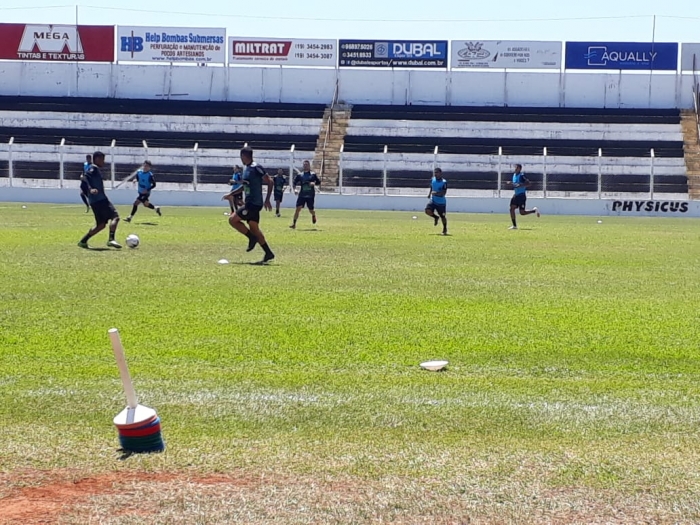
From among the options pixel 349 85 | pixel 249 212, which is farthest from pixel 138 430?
pixel 349 85

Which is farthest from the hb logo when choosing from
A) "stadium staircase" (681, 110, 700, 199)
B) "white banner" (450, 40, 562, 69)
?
"stadium staircase" (681, 110, 700, 199)

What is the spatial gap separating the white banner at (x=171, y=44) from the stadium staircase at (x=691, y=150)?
85.6ft

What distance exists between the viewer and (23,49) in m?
61.1

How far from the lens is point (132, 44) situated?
202 ft

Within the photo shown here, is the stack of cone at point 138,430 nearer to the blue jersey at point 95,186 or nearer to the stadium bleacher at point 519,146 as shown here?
the blue jersey at point 95,186

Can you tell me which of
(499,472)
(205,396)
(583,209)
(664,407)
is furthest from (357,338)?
(583,209)

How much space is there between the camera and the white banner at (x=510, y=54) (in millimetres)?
59938

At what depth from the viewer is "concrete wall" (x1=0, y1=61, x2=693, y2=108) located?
2313 inches

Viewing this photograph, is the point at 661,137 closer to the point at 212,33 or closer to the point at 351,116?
the point at 351,116

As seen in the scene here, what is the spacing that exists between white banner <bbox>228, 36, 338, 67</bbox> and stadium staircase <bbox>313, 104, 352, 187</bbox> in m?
3.45

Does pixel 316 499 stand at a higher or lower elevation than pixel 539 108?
lower

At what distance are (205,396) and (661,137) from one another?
166 ft

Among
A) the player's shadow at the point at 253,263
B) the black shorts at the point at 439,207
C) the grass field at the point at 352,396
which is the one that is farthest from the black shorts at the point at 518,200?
the grass field at the point at 352,396

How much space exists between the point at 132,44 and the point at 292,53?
375 inches
